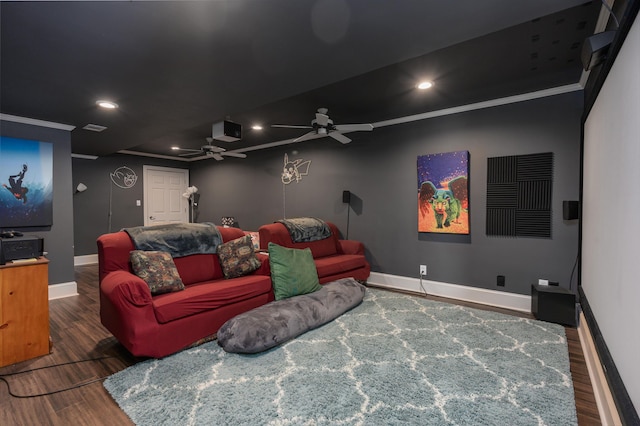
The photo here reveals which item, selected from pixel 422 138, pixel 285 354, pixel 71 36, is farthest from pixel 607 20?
pixel 71 36

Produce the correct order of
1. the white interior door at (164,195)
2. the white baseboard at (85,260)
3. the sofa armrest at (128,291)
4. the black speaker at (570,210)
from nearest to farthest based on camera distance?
the sofa armrest at (128,291) < the black speaker at (570,210) < the white baseboard at (85,260) < the white interior door at (164,195)

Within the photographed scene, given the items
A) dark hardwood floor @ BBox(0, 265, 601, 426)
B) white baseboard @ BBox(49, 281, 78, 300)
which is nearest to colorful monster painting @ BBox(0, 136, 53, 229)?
white baseboard @ BBox(49, 281, 78, 300)

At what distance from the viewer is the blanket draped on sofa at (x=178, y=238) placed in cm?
295

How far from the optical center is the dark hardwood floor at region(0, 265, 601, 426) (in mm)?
1771

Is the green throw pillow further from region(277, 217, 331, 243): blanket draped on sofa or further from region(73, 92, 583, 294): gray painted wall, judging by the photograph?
region(73, 92, 583, 294): gray painted wall

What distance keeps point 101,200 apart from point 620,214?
27.4 feet

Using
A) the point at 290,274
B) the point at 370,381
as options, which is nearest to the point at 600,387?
the point at 370,381

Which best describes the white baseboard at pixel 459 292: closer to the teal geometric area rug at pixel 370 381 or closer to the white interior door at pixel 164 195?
the teal geometric area rug at pixel 370 381

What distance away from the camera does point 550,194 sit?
3.41 m

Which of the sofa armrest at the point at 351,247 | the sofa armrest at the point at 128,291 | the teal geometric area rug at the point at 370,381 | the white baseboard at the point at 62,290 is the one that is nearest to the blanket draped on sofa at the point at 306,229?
the sofa armrest at the point at 351,247

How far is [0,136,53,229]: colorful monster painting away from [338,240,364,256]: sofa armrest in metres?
4.16

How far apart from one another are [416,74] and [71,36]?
2784 mm

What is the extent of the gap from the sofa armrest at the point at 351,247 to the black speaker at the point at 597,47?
3334 millimetres

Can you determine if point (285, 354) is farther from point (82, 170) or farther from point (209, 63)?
point (82, 170)
